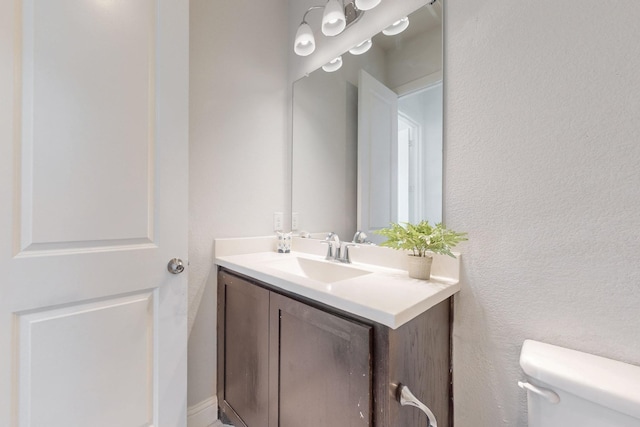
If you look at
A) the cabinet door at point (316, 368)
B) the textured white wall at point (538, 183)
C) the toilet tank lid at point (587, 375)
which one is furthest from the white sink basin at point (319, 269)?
the toilet tank lid at point (587, 375)

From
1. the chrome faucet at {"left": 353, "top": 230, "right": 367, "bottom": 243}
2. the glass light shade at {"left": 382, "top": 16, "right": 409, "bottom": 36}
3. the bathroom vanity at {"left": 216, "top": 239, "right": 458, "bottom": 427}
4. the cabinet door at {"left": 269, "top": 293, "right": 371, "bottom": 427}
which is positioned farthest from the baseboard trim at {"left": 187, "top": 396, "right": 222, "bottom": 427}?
the glass light shade at {"left": 382, "top": 16, "right": 409, "bottom": 36}

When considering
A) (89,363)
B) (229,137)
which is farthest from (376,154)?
(89,363)

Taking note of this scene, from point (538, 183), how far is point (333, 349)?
782 mm

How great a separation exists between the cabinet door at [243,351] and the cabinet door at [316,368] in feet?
0.17

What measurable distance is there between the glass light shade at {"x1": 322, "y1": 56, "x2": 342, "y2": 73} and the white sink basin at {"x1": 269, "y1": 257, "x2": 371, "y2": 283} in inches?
39.9

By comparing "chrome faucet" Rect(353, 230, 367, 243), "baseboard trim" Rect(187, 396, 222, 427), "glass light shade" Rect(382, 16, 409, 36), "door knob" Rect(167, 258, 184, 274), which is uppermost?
"glass light shade" Rect(382, 16, 409, 36)

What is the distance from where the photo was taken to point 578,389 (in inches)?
24.4

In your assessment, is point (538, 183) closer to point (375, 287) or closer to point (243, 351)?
point (375, 287)

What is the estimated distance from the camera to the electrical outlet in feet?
5.32

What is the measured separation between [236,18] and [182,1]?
438 millimetres

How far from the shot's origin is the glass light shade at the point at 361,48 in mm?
1268

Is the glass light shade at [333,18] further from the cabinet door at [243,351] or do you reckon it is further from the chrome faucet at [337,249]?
the cabinet door at [243,351]

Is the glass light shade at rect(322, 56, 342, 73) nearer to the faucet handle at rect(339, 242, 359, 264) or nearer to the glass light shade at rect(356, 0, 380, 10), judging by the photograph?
the glass light shade at rect(356, 0, 380, 10)

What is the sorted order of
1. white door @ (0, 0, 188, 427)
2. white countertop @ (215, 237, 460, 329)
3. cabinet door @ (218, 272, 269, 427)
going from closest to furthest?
1. white countertop @ (215, 237, 460, 329)
2. white door @ (0, 0, 188, 427)
3. cabinet door @ (218, 272, 269, 427)
